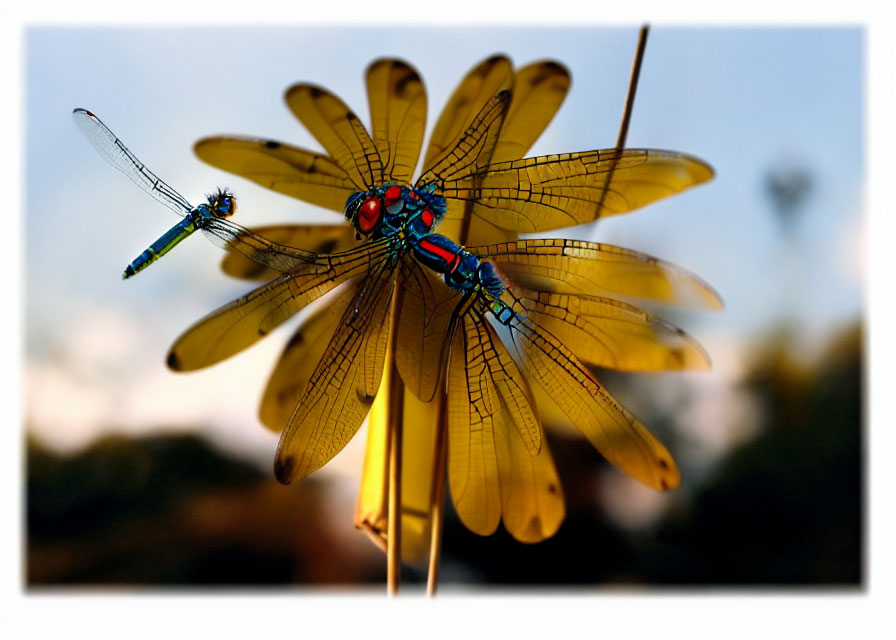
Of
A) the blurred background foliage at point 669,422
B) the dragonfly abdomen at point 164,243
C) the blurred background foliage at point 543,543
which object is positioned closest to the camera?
the dragonfly abdomen at point 164,243

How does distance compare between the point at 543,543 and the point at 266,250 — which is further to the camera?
the point at 543,543

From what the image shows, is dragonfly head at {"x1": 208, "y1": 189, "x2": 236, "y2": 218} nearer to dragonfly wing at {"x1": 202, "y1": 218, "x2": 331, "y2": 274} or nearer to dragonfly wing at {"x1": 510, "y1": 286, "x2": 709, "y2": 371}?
dragonfly wing at {"x1": 202, "y1": 218, "x2": 331, "y2": 274}

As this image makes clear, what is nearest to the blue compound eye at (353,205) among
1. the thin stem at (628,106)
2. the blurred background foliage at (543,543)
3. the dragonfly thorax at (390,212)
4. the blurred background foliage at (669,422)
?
the dragonfly thorax at (390,212)

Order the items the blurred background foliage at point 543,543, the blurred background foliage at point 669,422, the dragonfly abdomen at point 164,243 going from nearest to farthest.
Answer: the dragonfly abdomen at point 164,243, the blurred background foliage at point 669,422, the blurred background foliage at point 543,543

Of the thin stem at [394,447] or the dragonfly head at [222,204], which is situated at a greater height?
the dragonfly head at [222,204]

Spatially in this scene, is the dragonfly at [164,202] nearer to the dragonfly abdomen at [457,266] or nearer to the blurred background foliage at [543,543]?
the dragonfly abdomen at [457,266]

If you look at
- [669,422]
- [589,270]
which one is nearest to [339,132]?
[589,270]

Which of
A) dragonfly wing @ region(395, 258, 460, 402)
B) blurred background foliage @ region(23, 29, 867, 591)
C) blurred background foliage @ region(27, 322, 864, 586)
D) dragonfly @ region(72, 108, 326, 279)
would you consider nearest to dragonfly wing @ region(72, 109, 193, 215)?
dragonfly @ region(72, 108, 326, 279)

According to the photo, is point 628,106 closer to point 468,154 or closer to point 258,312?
point 468,154
